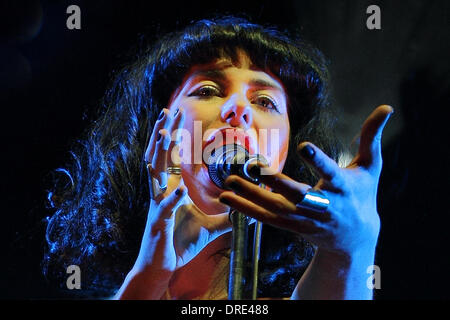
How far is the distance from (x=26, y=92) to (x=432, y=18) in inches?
60.6

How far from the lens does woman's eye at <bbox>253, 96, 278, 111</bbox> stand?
1.69 m

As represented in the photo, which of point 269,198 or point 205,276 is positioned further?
point 205,276

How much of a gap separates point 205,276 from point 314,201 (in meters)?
0.74

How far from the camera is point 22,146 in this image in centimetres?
173

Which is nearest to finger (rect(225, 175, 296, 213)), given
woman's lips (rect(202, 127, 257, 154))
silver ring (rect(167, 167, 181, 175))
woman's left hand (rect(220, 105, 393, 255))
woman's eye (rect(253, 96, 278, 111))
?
woman's left hand (rect(220, 105, 393, 255))

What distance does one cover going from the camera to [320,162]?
3.22 ft

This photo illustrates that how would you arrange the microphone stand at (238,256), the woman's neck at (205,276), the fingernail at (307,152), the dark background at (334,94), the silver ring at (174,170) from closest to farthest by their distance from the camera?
the fingernail at (307,152) < the microphone stand at (238,256) < the silver ring at (174,170) < the woman's neck at (205,276) < the dark background at (334,94)

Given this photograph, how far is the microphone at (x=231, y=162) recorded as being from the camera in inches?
40.9

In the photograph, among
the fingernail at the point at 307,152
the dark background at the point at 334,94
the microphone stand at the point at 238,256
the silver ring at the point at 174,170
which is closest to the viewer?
the fingernail at the point at 307,152

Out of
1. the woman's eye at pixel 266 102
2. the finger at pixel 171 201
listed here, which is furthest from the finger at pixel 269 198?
the woman's eye at pixel 266 102

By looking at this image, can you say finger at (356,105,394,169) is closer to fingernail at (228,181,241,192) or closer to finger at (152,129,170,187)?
fingernail at (228,181,241,192)

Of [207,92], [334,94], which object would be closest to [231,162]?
[207,92]

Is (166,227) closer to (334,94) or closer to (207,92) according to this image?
(207,92)

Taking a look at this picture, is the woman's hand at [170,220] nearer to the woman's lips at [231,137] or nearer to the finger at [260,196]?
the woman's lips at [231,137]
